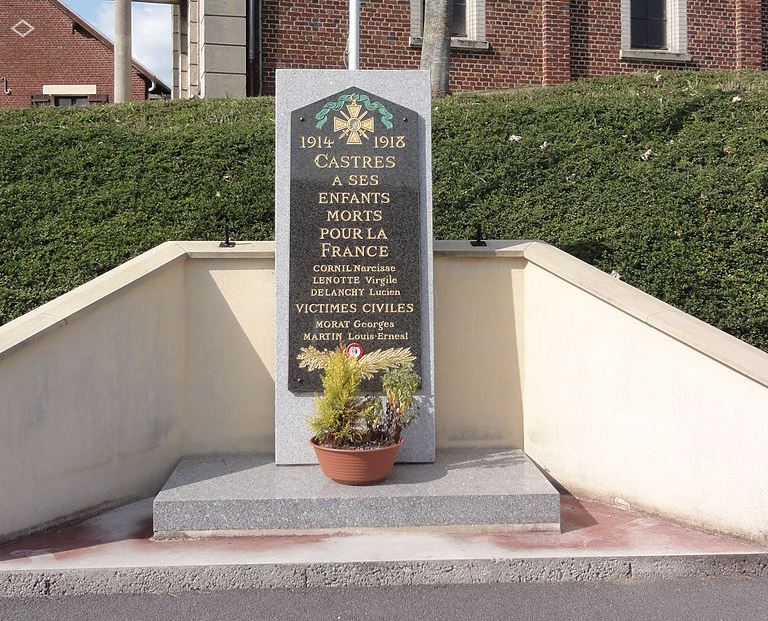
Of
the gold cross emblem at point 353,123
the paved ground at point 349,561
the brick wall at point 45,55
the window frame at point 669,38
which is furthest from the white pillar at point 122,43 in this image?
the brick wall at point 45,55

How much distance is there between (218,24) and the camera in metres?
13.1

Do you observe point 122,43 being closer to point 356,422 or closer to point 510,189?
point 510,189

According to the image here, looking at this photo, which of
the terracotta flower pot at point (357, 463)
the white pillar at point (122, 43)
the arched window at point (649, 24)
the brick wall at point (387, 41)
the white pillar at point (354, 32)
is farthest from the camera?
the arched window at point (649, 24)

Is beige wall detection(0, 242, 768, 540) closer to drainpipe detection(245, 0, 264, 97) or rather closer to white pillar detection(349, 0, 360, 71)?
white pillar detection(349, 0, 360, 71)

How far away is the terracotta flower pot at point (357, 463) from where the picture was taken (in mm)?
4598

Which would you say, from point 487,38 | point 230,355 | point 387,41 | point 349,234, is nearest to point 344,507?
point 230,355

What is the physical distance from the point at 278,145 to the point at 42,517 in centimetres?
286

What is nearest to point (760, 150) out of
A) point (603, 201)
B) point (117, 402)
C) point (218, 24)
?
point (603, 201)

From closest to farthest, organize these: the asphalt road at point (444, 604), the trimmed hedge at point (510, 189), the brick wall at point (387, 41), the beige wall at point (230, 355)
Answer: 1. the asphalt road at point (444, 604)
2. the beige wall at point (230, 355)
3. the trimmed hedge at point (510, 189)
4. the brick wall at point (387, 41)

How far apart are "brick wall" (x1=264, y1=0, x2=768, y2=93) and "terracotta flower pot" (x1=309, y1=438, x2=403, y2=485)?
10311mm

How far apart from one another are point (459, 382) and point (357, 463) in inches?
52.4

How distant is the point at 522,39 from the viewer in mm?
14766

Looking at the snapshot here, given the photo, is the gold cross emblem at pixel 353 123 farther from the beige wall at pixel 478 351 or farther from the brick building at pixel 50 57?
the brick building at pixel 50 57

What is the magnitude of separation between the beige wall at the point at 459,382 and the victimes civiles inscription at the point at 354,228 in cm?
42
